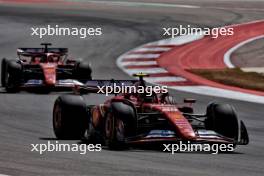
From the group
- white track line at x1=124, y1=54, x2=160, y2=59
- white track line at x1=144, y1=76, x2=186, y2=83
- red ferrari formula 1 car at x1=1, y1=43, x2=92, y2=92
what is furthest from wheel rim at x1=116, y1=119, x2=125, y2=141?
white track line at x1=124, y1=54, x2=160, y2=59

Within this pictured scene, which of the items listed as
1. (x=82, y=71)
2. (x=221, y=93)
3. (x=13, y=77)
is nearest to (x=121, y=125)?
(x=13, y=77)

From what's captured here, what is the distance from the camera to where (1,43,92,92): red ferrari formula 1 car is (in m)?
23.4

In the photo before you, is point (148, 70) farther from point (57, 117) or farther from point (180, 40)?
point (57, 117)

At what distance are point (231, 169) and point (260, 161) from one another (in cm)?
137

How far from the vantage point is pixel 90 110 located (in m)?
15.6

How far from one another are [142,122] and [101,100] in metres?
7.98

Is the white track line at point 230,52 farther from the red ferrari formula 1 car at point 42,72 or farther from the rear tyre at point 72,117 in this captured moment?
the rear tyre at point 72,117

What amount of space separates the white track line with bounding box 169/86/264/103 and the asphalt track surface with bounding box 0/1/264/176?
0.49 metres

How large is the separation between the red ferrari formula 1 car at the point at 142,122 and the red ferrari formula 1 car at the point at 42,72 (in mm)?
7536

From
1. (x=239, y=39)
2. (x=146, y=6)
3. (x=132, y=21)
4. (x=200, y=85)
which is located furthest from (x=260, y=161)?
(x=146, y=6)

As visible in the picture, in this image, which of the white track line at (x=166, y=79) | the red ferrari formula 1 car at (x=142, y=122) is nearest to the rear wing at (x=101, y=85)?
the red ferrari formula 1 car at (x=142, y=122)

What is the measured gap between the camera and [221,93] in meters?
23.8

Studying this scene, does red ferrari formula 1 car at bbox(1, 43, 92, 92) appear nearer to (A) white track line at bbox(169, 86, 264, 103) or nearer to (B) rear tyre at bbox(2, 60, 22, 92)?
(B) rear tyre at bbox(2, 60, 22, 92)

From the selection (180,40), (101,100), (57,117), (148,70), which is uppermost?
(180,40)
